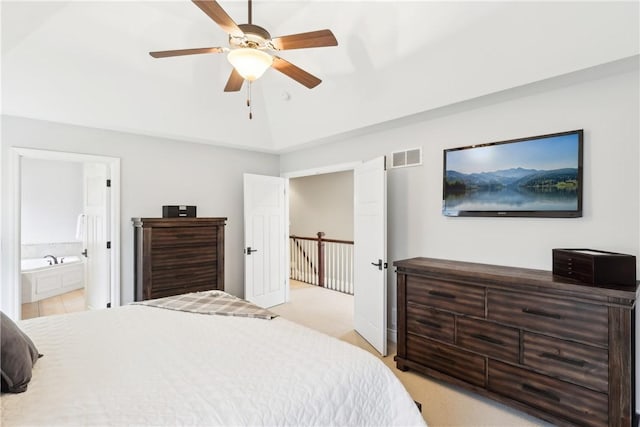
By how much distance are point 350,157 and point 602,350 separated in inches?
121

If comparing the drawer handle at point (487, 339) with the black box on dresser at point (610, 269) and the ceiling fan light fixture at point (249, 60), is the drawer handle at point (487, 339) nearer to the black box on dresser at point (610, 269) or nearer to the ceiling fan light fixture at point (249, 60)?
the black box on dresser at point (610, 269)

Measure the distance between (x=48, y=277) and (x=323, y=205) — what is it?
5218mm

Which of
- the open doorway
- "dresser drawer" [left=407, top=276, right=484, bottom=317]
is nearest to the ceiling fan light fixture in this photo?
"dresser drawer" [left=407, top=276, right=484, bottom=317]

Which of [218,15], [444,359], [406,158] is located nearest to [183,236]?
[218,15]

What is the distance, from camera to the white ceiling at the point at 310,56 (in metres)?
2.22

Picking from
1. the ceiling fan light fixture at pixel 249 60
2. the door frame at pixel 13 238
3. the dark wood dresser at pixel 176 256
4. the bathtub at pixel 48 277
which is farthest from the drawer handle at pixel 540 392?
the bathtub at pixel 48 277

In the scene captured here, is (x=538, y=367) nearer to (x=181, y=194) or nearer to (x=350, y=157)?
(x=350, y=157)

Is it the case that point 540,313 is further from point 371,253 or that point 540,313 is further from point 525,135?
point 371,253

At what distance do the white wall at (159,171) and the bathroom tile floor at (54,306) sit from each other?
56.4 inches

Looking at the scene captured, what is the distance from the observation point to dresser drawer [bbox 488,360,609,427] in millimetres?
1979

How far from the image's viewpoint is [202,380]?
51.7 inches

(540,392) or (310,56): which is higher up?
(310,56)

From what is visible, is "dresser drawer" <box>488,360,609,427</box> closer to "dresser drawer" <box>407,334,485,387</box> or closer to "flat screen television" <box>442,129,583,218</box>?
"dresser drawer" <box>407,334,485,387</box>

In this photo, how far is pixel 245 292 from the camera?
4625 mm
